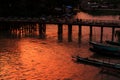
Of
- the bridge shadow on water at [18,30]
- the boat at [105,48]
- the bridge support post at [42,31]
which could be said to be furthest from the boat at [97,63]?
the bridge shadow on water at [18,30]

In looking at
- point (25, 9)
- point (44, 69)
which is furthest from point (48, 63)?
point (25, 9)

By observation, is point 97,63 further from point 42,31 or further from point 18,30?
point 18,30

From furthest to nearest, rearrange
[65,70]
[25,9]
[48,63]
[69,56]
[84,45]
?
[25,9] → [84,45] → [69,56] → [48,63] → [65,70]

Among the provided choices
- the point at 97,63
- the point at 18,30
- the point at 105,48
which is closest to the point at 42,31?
the point at 18,30

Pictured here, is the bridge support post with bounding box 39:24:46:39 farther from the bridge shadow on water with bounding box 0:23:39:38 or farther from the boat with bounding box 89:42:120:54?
the boat with bounding box 89:42:120:54

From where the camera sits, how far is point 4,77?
47.2 meters

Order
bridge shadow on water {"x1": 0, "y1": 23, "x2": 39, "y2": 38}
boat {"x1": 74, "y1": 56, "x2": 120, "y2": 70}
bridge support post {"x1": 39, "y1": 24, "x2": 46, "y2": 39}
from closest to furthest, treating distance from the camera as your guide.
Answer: boat {"x1": 74, "y1": 56, "x2": 120, "y2": 70}, bridge shadow on water {"x1": 0, "y1": 23, "x2": 39, "y2": 38}, bridge support post {"x1": 39, "y1": 24, "x2": 46, "y2": 39}

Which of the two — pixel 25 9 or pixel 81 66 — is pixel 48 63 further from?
pixel 25 9

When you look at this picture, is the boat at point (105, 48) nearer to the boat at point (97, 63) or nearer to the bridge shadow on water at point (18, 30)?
the boat at point (97, 63)

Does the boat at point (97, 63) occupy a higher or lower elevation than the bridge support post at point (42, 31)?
lower

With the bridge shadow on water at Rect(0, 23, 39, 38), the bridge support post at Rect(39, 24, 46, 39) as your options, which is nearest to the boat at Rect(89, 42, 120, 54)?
the bridge support post at Rect(39, 24, 46, 39)

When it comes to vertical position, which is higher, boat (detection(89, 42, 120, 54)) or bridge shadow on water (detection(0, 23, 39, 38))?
bridge shadow on water (detection(0, 23, 39, 38))

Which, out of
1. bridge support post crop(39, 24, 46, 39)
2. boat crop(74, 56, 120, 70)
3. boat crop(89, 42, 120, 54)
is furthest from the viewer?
bridge support post crop(39, 24, 46, 39)

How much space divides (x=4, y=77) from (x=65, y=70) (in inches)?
340
